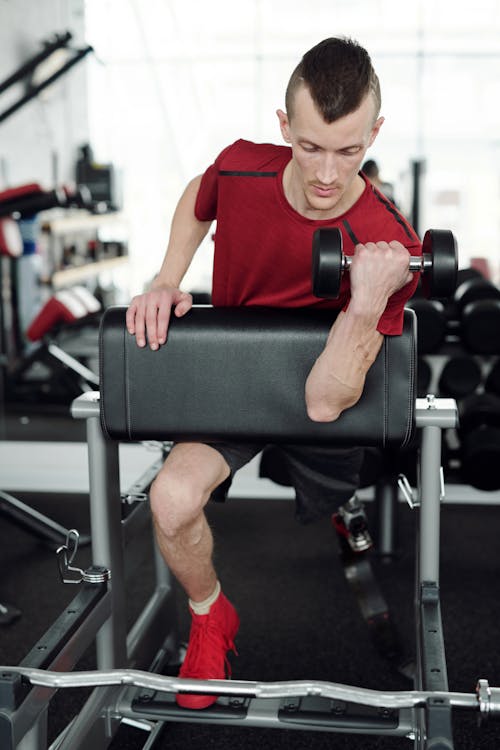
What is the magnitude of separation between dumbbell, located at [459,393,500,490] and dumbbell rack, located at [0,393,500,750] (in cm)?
82

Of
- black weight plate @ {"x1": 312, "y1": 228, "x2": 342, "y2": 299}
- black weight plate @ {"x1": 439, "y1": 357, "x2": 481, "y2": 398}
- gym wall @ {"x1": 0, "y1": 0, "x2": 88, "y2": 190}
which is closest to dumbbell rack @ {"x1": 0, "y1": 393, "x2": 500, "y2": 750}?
black weight plate @ {"x1": 312, "y1": 228, "x2": 342, "y2": 299}

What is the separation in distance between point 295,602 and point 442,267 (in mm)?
1406

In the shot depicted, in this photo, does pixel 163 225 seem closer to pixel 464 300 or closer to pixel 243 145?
pixel 464 300

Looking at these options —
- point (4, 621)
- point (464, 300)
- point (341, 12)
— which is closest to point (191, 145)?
point (341, 12)

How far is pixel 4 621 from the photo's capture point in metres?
2.30

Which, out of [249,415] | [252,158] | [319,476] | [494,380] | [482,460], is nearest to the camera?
[249,415]

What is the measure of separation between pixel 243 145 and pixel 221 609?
3.06 ft

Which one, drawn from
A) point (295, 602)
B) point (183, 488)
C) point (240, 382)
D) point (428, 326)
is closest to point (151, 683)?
point (183, 488)

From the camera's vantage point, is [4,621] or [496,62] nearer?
[4,621]

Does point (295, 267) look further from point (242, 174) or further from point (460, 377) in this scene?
point (460, 377)

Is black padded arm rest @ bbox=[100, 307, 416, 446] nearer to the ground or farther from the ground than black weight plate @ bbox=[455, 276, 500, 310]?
nearer to the ground

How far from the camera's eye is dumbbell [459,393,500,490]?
94.6 inches

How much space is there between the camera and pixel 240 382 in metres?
1.53

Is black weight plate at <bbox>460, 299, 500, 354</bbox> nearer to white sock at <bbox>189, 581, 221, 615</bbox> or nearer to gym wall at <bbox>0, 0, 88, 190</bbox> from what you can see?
white sock at <bbox>189, 581, 221, 615</bbox>
